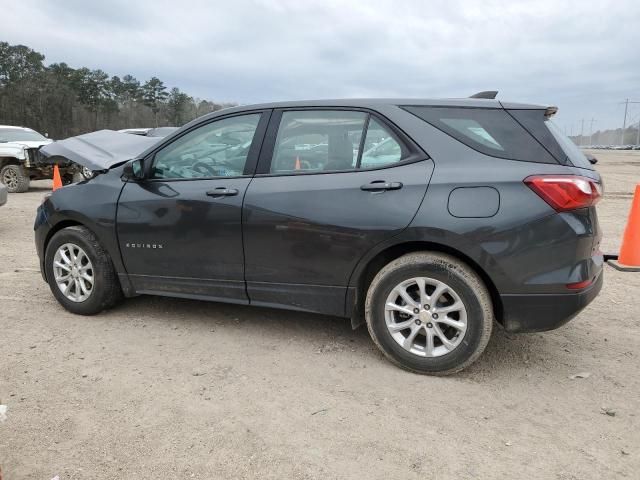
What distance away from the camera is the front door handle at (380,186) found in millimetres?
3122

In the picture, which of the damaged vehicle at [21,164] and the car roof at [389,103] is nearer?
the car roof at [389,103]

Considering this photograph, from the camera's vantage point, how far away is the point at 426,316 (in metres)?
3.09

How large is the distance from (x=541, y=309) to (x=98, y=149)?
12.6ft

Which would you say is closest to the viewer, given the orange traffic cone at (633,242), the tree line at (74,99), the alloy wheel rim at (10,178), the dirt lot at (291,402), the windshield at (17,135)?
the dirt lot at (291,402)

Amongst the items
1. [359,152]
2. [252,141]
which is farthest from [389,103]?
[252,141]

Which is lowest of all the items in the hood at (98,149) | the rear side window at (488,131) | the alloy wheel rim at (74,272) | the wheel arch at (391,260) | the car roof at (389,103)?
the alloy wheel rim at (74,272)

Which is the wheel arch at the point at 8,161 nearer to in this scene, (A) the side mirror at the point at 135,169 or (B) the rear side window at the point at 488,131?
(A) the side mirror at the point at 135,169

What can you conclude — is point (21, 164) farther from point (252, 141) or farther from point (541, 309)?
point (541, 309)

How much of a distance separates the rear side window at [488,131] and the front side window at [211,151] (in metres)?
1.23

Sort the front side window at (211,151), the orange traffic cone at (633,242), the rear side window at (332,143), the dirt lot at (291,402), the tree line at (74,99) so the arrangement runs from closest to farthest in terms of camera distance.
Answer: the dirt lot at (291,402) → the rear side window at (332,143) → the front side window at (211,151) → the orange traffic cone at (633,242) → the tree line at (74,99)

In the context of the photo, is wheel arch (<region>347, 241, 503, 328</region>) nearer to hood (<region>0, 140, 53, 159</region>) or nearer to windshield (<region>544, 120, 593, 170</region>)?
windshield (<region>544, 120, 593, 170</region>)

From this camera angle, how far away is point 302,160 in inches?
137

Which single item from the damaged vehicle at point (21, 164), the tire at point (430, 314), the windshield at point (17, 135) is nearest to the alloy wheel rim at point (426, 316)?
the tire at point (430, 314)

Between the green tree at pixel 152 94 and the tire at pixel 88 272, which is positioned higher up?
the green tree at pixel 152 94
